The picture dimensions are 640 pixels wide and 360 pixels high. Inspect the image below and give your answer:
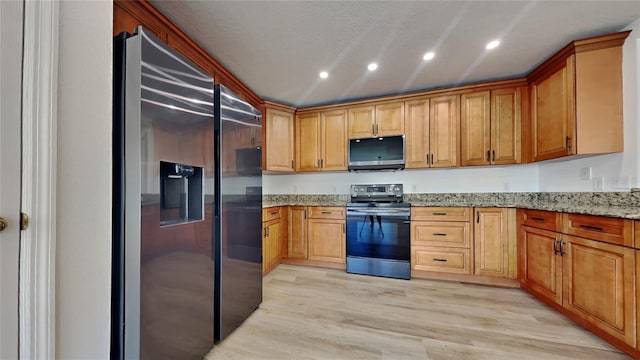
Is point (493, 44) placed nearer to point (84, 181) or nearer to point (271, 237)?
point (84, 181)

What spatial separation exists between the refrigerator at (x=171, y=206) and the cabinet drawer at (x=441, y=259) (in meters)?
2.12

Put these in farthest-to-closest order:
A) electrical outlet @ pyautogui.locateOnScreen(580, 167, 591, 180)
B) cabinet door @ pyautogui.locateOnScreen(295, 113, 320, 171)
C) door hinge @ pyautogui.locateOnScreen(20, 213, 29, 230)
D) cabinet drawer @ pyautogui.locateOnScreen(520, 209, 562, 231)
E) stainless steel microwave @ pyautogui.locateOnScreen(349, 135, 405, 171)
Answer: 1. cabinet door @ pyautogui.locateOnScreen(295, 113, 320, 171)
2. stainless steel microwave @ pyautogui.locateOnScreen(349, 135, 405, 171)
3. electrical outlet @ pyautogui.locateOnScreen(580, 167, 591, 180)
4. cabinet drawer @ pyautogui.locateOnScreen(520, 209, 562, 231)
5. door hinge @ pyautogui.locateOnScreen(20, 213, 29, 230)

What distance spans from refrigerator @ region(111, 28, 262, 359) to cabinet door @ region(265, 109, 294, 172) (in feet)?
5.16

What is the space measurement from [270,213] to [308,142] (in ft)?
4.01

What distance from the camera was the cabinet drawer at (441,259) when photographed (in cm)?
283

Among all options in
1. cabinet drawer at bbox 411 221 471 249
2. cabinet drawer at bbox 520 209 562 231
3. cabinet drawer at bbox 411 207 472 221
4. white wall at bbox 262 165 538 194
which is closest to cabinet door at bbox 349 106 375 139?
white wall at bbox 262 165 538 194

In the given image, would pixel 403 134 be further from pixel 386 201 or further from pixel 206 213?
pixel 206 213

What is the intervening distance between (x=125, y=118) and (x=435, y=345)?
89.7 inches

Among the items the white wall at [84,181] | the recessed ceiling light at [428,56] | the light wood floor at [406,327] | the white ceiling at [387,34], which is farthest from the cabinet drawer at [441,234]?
the white wall at [84,181]

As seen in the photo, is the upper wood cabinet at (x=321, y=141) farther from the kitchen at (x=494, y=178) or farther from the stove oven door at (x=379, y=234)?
the stove oven door at (x=379, y=234)

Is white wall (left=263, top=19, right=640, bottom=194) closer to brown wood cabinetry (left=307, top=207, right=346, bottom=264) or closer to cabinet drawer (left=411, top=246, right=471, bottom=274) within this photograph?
brown wood cabinetry (left=307, top=207, right=346, bottom=264)

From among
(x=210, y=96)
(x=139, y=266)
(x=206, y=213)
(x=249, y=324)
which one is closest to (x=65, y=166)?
(x=139, y=266)

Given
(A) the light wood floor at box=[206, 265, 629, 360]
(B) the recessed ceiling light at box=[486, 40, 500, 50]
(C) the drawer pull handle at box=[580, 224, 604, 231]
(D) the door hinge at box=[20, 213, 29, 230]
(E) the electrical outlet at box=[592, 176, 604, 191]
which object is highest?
(B) the recessed ceiling light at box=[486, 40, 500, 50]

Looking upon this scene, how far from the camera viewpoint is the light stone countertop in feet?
5.94
